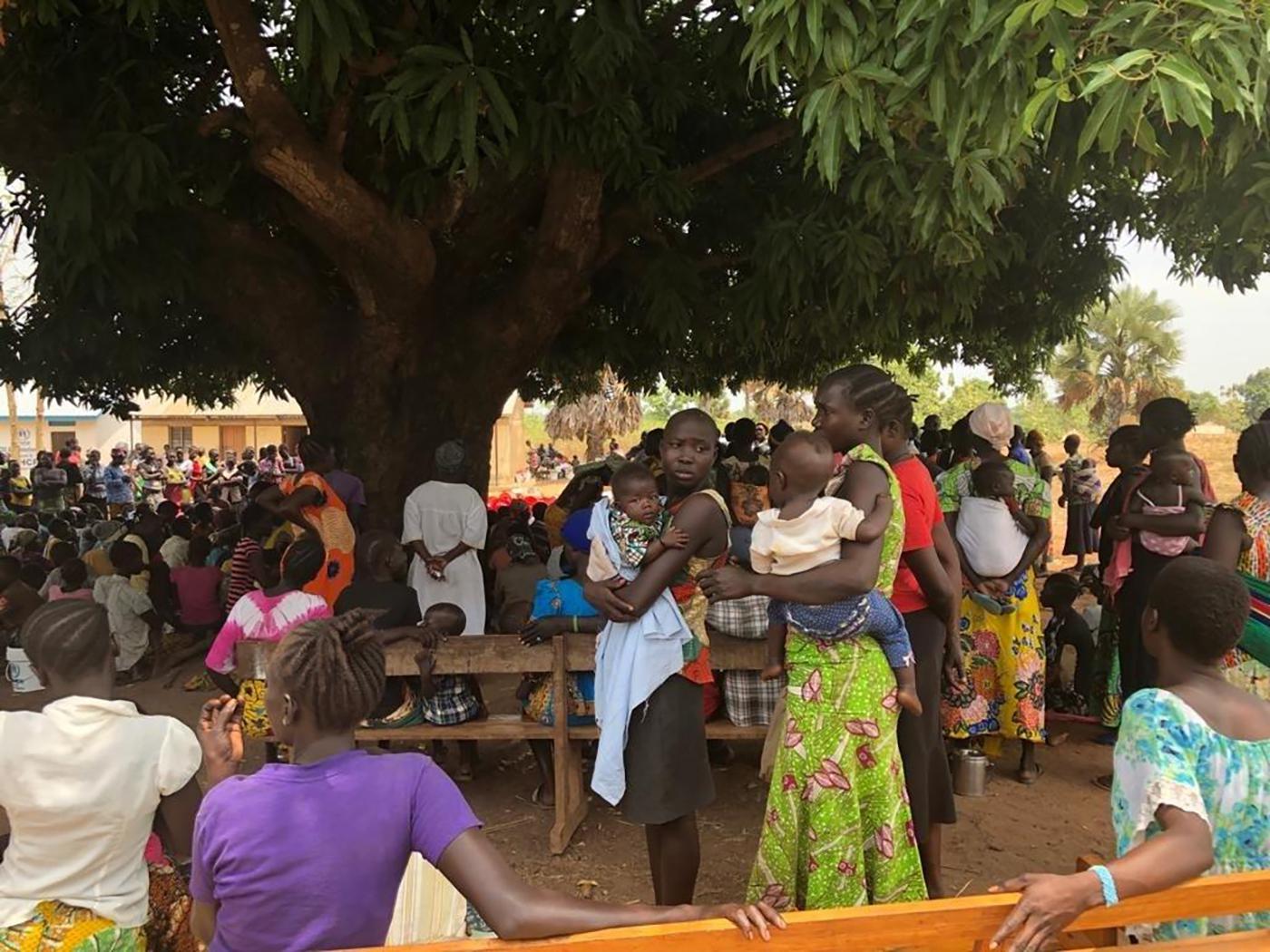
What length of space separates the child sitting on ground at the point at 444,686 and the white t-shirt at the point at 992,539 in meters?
2.53

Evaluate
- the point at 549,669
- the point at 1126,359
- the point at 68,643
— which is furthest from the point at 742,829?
the point at 1126,359

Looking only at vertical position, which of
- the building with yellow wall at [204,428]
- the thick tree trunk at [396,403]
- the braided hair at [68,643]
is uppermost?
the building with yellow wall at [204,428]

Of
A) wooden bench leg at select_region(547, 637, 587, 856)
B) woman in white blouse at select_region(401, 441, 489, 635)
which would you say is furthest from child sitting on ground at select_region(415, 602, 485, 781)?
woman in white blouse at select_region(401, 441, 489, 635)

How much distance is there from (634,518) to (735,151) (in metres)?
4.53

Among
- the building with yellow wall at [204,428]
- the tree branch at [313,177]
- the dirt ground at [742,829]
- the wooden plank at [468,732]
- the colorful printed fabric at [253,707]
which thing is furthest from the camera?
the building with yellow wall at [204,428]

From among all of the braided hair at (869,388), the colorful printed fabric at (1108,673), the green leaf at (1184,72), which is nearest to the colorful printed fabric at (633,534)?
the braided hair at (869,388)

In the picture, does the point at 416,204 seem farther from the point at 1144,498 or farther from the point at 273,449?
the point at 273,449

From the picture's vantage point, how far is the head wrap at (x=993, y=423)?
188 inches

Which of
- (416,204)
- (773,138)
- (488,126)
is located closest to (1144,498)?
(773,138)

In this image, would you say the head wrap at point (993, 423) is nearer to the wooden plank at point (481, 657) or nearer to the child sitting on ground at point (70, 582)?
the wooden plank at point (481, 657)

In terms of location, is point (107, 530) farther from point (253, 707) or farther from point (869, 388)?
point (869, 388)

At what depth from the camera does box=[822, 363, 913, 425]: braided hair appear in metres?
2.89

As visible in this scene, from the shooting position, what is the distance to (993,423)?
480cm

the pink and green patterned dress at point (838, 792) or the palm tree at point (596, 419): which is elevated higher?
the palm tree at point (596, 419)
